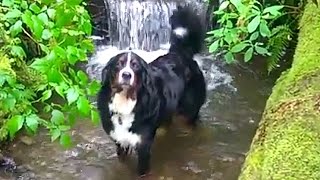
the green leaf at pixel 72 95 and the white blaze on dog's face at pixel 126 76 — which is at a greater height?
the green leaf at pixel 72 95

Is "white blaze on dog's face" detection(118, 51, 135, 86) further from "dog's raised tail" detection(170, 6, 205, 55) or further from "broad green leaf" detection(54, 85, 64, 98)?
"broad green leaf" detection(54, 85, 64, 98)

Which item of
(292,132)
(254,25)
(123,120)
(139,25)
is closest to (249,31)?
(254,25)

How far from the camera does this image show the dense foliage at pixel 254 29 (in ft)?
14.3

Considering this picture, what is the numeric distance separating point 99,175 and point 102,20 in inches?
123

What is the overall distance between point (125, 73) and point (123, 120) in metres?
0.39

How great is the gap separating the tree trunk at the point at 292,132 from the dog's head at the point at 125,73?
1014 millimetres

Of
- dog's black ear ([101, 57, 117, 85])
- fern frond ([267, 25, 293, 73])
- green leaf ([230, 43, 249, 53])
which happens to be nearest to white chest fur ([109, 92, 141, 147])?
dog's black ear ([101, 57, 117, 85])

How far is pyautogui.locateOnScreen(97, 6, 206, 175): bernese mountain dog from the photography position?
14.1 ft

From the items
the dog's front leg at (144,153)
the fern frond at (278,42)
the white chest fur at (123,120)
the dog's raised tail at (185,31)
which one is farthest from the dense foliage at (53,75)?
the fern frond at (278,42)

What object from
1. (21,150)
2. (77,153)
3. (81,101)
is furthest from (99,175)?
(81,101)

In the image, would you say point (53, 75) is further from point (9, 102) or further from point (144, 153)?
point (144, 153)

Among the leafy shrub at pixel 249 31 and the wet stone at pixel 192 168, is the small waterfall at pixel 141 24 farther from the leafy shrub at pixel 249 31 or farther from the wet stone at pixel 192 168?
the wet stone at pixel 192 168

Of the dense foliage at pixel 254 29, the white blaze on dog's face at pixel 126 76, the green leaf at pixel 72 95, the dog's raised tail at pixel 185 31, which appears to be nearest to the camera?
the green leaf at pixel 72 95

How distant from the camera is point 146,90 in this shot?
444 cm
